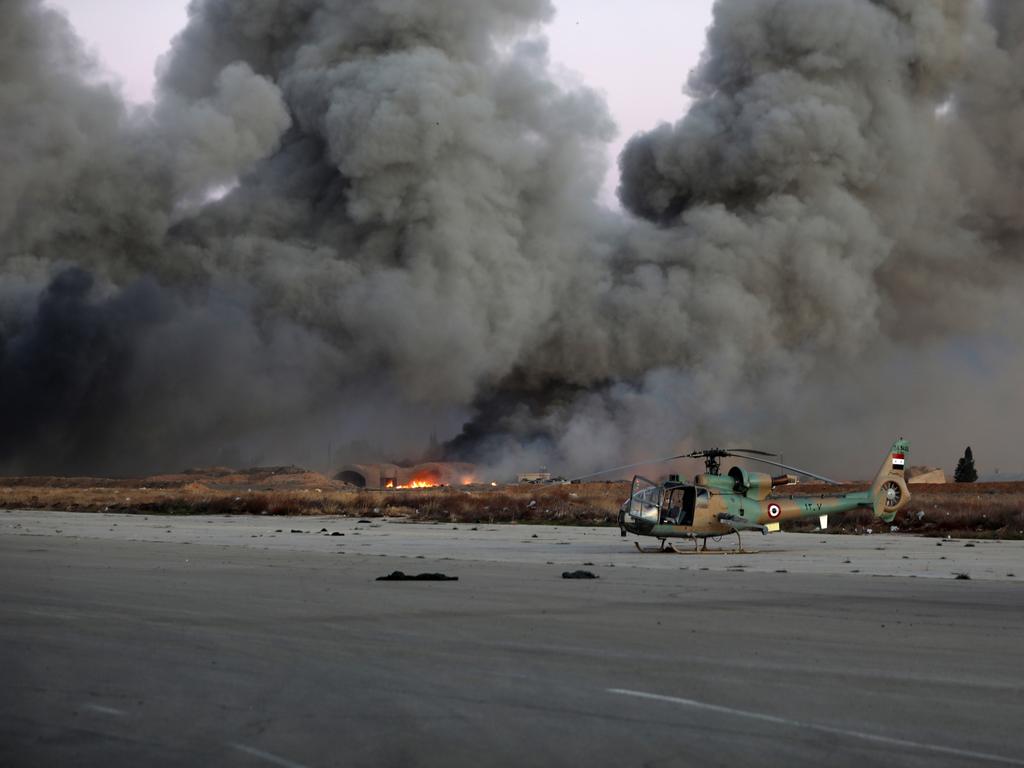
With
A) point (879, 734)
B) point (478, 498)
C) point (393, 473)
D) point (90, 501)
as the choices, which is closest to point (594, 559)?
point (879, 734)

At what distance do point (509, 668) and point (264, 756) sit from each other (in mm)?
3218

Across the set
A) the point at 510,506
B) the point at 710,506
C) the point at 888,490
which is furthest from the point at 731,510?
the point at 510,506

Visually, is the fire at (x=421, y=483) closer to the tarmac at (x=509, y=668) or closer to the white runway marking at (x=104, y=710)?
the tarmac at (x=509, y=668)

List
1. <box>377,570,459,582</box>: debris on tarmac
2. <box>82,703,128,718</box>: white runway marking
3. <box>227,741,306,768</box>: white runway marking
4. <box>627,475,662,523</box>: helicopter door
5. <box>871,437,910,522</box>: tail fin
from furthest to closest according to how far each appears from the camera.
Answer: <box>871,437,910,522</box>: tail fin, <box>627,475,662,523</box>: helicopter door, <box>377,570,459,582</box>: debris on tarmac, <box>82,703,128,718</box>: white runway marking, <box>227,741,306,768</box>: white runway marking

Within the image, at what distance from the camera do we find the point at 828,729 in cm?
710

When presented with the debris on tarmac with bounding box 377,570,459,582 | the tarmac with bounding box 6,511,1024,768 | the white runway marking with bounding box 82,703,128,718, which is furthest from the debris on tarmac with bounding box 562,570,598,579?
the white runway marking with bounding box 82,703,128,718

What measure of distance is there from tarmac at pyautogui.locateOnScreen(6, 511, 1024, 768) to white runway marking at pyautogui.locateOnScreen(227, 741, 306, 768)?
0.07 ft

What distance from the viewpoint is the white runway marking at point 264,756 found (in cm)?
621

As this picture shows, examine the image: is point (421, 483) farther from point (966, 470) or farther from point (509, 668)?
point (509, 668)

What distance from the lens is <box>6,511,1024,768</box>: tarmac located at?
21.9 ft

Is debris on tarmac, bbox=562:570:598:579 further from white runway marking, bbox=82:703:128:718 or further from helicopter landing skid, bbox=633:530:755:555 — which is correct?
white runway marking, bbox=82:703:128:718

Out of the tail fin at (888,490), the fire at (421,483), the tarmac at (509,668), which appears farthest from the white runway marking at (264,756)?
the fire at (421,483)

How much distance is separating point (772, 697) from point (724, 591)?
858cm

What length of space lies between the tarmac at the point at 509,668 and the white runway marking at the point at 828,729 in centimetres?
3
